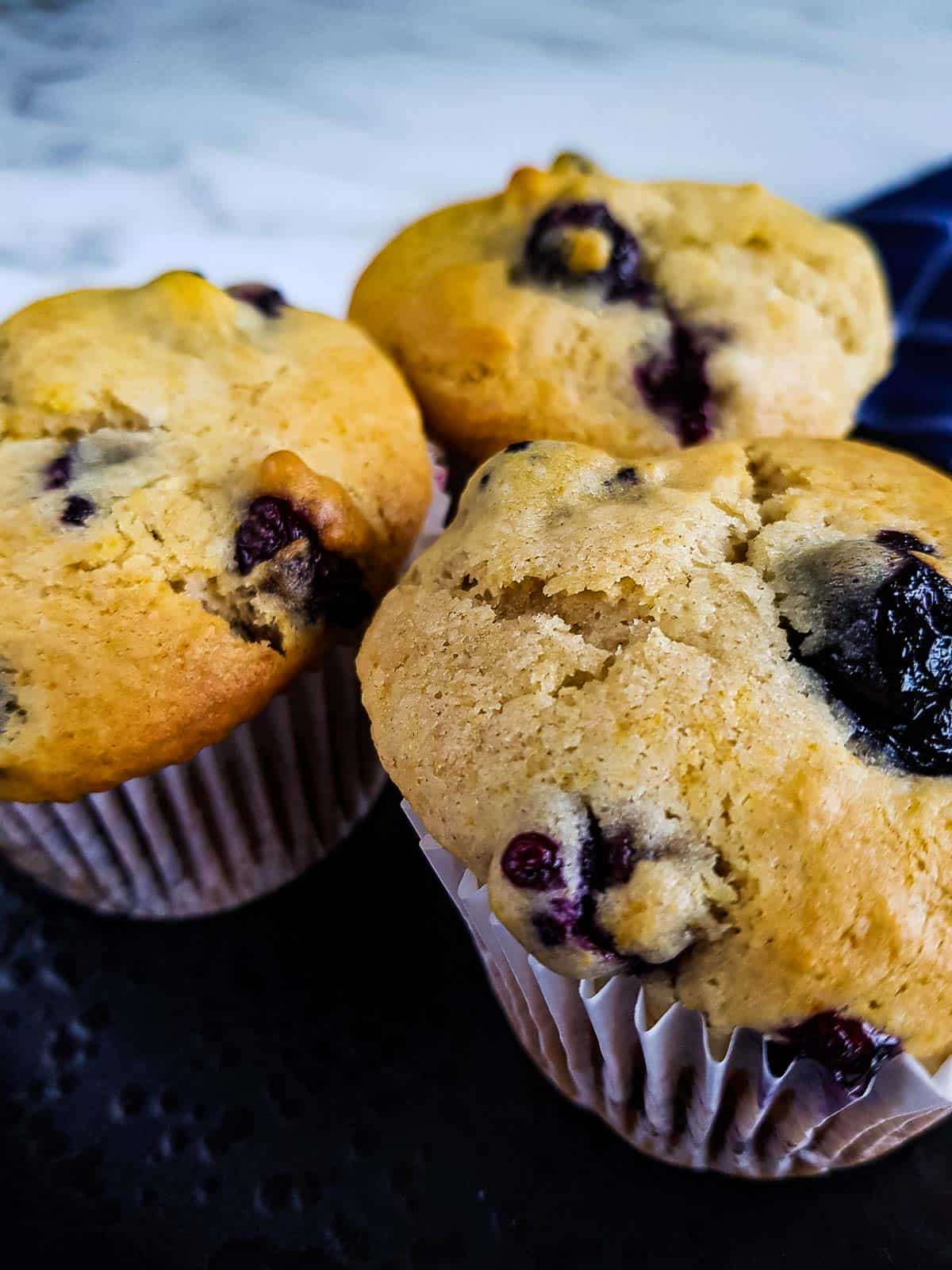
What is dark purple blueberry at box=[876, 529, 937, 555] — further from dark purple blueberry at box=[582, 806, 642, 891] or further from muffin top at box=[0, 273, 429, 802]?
muffin top at box=[0, 273, 429, 802]

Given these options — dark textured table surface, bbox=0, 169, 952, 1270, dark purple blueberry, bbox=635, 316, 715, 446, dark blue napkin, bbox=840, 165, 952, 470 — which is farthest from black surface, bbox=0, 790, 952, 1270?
dark blue napkin, bbox=840, 165, 952, 470

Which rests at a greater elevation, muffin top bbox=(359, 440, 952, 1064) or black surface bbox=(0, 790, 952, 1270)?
muffin top bbox=(359, 440, 952, 1064)

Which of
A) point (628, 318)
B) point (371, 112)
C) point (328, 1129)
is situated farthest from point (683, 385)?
point (371, 112)

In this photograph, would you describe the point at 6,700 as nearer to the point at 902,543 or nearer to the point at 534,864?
the point at 534,864

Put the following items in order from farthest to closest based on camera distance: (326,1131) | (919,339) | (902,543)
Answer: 1. (919,339)
2. (326,1131)
3. (902,543)

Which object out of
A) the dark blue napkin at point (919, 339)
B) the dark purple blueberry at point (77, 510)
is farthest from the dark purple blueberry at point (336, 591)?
the dark blue napkin at point (919, 339)

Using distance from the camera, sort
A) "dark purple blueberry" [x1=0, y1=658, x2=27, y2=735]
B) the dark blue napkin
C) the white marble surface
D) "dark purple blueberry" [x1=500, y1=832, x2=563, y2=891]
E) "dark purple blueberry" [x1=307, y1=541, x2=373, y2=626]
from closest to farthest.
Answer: "dark purple blueberry" [x1=500, y1=832, x2=563, y2=891] → "dark purple blueberry" [x1=0, y1=658, x2=27, y2=735] → "dark purple blueberry" [x1=307, y1=541, x2=373, y2=626] → the white marble surface → the dark blue napkin
